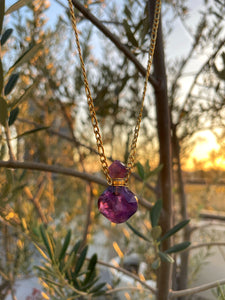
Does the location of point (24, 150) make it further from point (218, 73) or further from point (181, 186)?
point (218, 73)

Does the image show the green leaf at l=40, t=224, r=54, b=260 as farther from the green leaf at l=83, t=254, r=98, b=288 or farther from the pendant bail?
the pendant bail

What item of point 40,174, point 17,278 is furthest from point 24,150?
point 17,278

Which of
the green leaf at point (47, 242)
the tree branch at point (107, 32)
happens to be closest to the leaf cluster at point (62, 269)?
the green leaf at point (47, 242)

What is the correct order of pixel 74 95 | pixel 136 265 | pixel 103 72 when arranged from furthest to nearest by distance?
pixel 136 265 < pixel 74 95 < pixel 103 72

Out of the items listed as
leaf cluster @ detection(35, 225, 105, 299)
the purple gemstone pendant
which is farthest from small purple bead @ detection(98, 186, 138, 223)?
leaf cluster @ detection(35, 225, 105, 299)

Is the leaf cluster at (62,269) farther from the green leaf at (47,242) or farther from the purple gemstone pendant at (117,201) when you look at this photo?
the purple gemstone pendant at (117,201)

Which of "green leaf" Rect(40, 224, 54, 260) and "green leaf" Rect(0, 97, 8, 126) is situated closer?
"green leaf" Rect(0, 97, 8, 126)

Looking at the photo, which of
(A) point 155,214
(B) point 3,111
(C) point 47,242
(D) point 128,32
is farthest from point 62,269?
(D) point 128,32

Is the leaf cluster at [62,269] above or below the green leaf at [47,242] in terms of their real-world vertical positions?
below

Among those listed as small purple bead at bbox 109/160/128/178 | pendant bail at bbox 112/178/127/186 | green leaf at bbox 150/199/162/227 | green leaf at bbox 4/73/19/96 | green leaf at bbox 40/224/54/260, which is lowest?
green leaf at bbox 40/224/54/260
